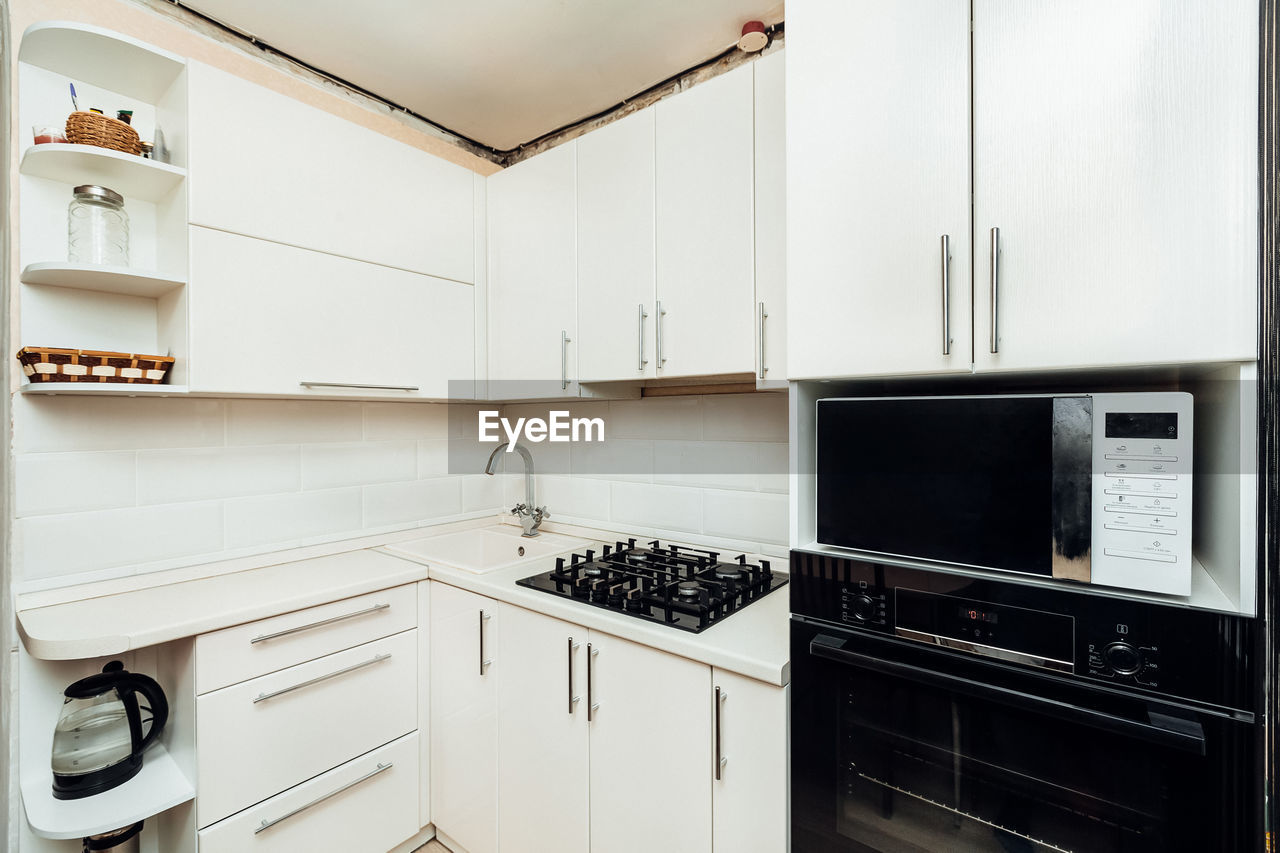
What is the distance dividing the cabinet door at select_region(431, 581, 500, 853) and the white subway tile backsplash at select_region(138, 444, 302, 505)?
660 mm

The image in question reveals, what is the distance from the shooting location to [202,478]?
1.88 m

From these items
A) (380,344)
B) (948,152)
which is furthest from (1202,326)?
(380,344)

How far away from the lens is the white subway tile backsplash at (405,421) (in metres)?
2.29

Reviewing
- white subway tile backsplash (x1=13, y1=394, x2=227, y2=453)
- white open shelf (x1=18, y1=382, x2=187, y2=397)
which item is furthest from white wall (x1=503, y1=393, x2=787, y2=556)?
white open shelf (x1=18, y1=382, x2=187, y2=397)

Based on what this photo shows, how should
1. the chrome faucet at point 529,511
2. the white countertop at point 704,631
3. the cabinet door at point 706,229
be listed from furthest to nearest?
the chrome faucet at point 529,511 → the cabinet door at point 706,229 → the white countertop at point 704,631

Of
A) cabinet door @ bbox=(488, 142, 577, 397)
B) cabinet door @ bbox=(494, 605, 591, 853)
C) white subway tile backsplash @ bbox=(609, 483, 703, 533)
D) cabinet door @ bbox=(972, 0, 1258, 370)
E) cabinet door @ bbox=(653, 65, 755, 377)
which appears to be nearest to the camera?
cabinet door @ bbox=(972, 0, 1258, 370)

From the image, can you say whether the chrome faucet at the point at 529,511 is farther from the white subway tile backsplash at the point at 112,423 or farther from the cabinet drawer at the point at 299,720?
the white subway tile backsplash at the point at 112,423

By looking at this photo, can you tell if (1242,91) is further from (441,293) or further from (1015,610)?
(441,293)

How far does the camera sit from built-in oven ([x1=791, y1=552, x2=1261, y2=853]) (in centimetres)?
88

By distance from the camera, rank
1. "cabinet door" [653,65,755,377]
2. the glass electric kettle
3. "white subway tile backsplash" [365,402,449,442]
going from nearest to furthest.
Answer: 1. the glass electric kettle
2. "cabinet door" [653,65,755,377]
3. "white subway tile backsplash" [365,402,449,442]

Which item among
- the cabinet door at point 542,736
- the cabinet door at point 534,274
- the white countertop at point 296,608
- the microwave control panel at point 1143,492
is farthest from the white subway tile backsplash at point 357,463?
the microwave control panel at point 1143,492

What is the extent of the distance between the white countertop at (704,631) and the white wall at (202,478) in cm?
65

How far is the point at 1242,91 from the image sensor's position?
2.81 ft

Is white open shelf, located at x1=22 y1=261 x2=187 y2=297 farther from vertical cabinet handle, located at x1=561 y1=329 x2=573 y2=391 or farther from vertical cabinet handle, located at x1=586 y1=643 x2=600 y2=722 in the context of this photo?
vertical cabinet handle, located at x1=586 y1=643 x2=600 y2=722
